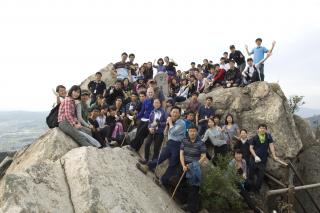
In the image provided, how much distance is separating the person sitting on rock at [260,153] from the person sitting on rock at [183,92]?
18.8 ft

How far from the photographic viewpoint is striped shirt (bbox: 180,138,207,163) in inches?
432

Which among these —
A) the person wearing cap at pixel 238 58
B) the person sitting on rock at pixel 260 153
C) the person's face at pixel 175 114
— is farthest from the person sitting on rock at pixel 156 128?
the person wearing cap at pixel 238 58

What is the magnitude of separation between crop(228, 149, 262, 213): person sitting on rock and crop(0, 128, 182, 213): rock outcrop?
8.91 ft

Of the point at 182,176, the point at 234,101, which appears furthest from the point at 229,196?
the point at 234,101

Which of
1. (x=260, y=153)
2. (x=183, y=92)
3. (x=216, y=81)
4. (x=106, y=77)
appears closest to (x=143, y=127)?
(x=260, y=153)

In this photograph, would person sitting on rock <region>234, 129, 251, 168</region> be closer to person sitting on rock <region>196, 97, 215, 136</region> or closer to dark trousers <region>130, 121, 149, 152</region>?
person sitting on rock <region>196, 97, 215, 136</region>

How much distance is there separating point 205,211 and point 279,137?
263 inches

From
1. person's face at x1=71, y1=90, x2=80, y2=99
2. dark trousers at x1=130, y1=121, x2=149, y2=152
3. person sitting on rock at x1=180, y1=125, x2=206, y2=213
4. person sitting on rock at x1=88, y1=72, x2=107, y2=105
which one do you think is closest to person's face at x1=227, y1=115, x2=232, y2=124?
dark trousers at x1=130, y1=121, x2=149, y2=152

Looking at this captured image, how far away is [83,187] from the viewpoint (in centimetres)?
822

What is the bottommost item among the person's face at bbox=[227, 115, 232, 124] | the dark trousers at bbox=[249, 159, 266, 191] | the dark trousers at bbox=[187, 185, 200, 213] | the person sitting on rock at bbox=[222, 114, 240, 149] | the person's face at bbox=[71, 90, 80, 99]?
the dark trousers at bbox=[249, 159, 266, 191]

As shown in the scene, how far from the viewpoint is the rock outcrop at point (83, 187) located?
24.5 ft

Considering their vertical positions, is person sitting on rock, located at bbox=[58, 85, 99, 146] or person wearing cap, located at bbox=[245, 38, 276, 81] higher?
person wearing cap, located at bbox=[245, 38, 276, 81]

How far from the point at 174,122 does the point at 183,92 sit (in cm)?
724

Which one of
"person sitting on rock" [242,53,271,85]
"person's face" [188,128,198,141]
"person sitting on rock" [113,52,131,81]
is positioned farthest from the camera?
"person sitting on rock" [113,52,131,81]
